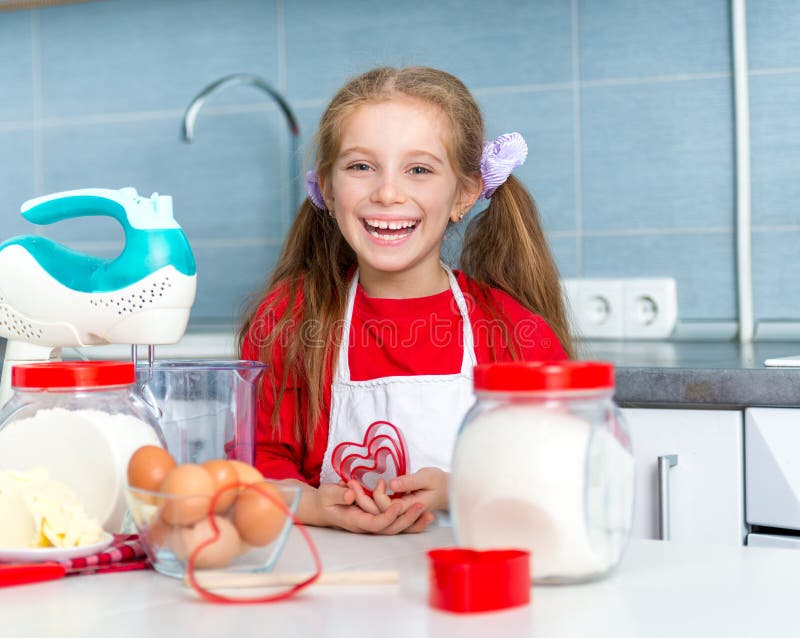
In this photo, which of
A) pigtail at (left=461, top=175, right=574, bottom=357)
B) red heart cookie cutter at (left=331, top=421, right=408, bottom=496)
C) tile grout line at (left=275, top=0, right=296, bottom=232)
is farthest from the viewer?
tile grout line at (left=275, top=0, right=296, bottom=232)

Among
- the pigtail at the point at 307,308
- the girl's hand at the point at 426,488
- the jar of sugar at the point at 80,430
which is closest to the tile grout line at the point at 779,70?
the pigtail at the point at 307,308

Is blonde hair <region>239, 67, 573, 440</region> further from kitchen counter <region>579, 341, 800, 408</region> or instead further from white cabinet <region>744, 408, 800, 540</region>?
white cabinet <region>744, 408, 800, 540</region>

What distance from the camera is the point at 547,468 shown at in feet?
2.09

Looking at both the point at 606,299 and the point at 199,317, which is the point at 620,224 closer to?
the point at 606,299

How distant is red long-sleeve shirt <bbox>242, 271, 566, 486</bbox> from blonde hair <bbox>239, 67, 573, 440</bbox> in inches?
0.5

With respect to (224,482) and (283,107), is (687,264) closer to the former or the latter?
(283,107)

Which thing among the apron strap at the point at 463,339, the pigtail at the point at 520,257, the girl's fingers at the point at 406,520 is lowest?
the girl's fingers at the point at 406,520

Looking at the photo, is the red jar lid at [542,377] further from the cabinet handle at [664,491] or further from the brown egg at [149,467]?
the cabinet handle at [664,491]

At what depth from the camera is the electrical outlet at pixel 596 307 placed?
2.00 m

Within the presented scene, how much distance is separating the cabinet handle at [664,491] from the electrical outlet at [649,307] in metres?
0.62

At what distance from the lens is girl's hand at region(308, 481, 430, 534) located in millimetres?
866

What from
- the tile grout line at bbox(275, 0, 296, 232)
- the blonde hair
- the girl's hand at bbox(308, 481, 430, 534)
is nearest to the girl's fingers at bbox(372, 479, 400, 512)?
the girl's hand at bbox(308, 481, 430, 534)

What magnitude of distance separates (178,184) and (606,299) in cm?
99

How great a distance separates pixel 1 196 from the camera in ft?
8.42
